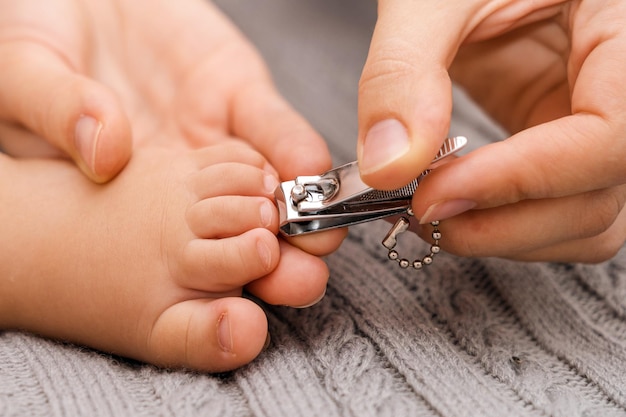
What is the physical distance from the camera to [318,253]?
0.76 meters

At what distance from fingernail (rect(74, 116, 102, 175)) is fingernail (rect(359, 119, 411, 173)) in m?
0.32

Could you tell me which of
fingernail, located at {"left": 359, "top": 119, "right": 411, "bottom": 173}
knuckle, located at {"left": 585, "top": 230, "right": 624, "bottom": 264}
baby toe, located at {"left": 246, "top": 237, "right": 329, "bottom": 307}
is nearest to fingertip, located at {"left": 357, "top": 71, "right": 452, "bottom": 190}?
fingernail, located at {"left": 359, "top": 119, "right": 411, "bottom": 173}

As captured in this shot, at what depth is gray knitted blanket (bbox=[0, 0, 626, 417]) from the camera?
668 mm

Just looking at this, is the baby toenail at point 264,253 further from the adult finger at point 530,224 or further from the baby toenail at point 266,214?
the adult finger at point 530,224

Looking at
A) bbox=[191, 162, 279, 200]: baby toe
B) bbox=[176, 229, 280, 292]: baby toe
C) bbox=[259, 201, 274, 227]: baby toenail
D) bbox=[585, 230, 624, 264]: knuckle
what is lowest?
bbox=[585, 230, 624, 264]: knuckle

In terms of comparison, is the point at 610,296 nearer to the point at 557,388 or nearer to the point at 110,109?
the point at 557,388

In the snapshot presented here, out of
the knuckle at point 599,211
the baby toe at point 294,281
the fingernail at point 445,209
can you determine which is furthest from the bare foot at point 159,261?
the knuckle at point 599,211

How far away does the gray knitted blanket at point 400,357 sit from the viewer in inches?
26.3

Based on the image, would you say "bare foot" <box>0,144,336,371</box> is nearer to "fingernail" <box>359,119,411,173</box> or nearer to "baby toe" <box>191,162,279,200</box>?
"baby toe" <box>191,162,279,200</box>

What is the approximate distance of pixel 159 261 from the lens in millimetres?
757

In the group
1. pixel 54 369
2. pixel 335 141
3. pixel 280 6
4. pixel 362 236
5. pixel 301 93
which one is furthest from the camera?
pixel 280 6

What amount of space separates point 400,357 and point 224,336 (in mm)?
188

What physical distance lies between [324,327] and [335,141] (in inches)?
19.5

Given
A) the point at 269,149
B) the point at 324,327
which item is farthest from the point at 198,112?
the point at 324,327
